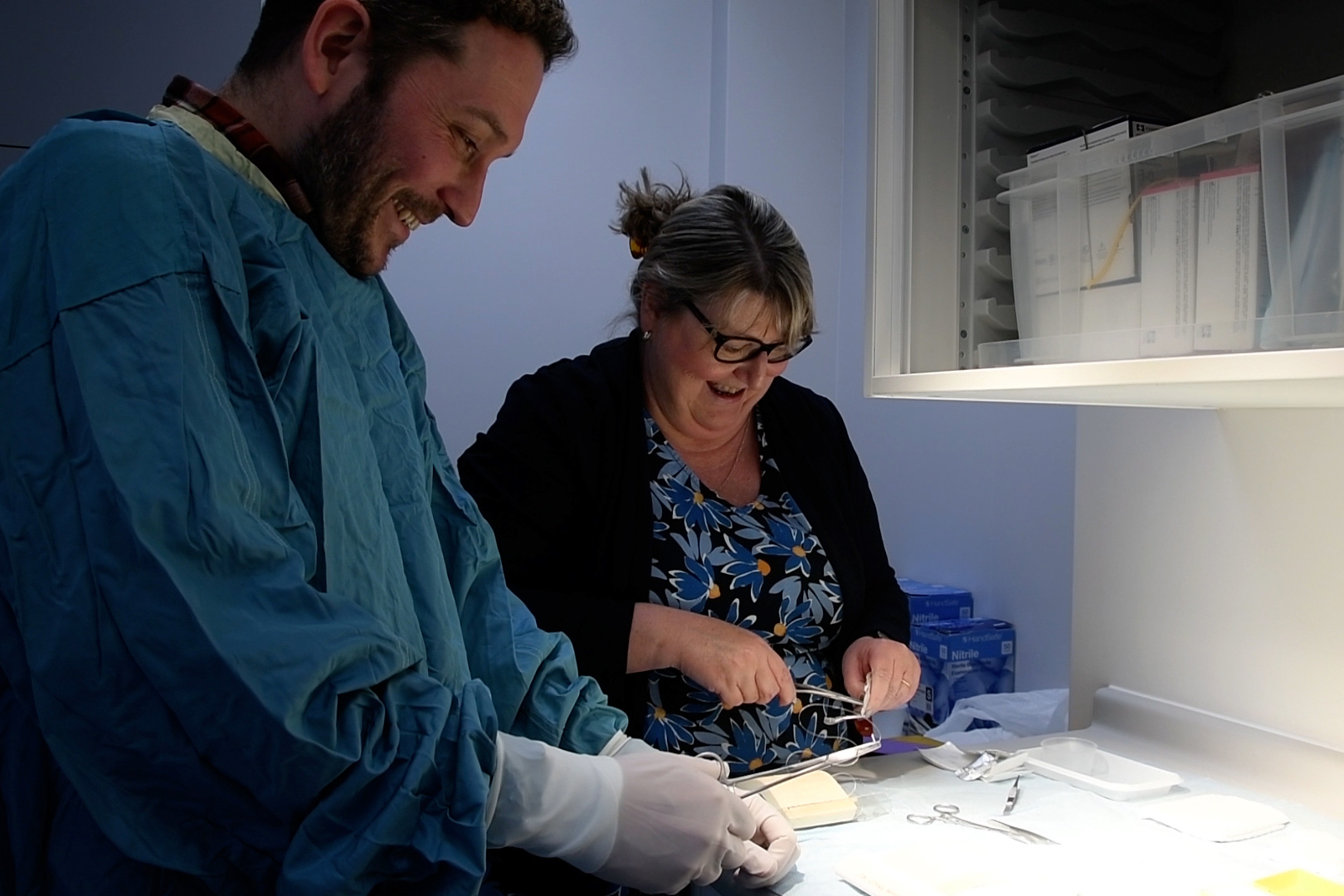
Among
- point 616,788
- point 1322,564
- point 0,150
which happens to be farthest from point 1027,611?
point 0,150

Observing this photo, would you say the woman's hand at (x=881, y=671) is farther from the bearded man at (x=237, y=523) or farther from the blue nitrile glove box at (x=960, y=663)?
the blue nitrile glove box at (x=960, y=663)

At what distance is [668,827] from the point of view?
904 mm

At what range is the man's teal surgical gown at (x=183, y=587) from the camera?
615 millimetres

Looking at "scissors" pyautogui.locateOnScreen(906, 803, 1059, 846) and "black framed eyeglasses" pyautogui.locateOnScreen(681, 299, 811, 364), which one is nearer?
"scissors" pyautogui.locateOnScreen(906, 803, 1059, 846)

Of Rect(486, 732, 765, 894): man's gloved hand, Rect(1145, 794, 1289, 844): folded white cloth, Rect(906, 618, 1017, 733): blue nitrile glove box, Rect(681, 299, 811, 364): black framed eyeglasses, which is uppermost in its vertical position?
Rect(681, 299, 811, 364): black framed eyeglasses

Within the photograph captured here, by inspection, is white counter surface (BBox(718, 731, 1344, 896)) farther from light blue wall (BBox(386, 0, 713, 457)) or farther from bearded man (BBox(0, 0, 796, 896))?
light blue wall (BBox(386, 0, 713, 457))

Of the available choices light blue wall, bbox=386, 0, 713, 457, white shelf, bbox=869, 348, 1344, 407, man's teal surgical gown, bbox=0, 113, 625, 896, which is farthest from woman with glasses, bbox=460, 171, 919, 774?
light blue wall, bbox=386, 0, 713, 457

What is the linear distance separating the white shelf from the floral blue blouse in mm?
267

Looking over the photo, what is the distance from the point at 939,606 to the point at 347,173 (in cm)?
191

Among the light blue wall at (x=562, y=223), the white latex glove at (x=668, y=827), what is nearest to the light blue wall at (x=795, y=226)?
the light blue wall at (x=562, y=223)

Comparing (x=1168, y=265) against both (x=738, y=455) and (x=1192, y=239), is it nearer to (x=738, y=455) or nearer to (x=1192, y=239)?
(x=1192, y=239)

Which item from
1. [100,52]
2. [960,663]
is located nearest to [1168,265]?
[960,663]

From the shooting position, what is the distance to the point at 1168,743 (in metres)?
1.45

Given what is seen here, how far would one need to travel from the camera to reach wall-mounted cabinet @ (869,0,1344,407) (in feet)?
3.13
